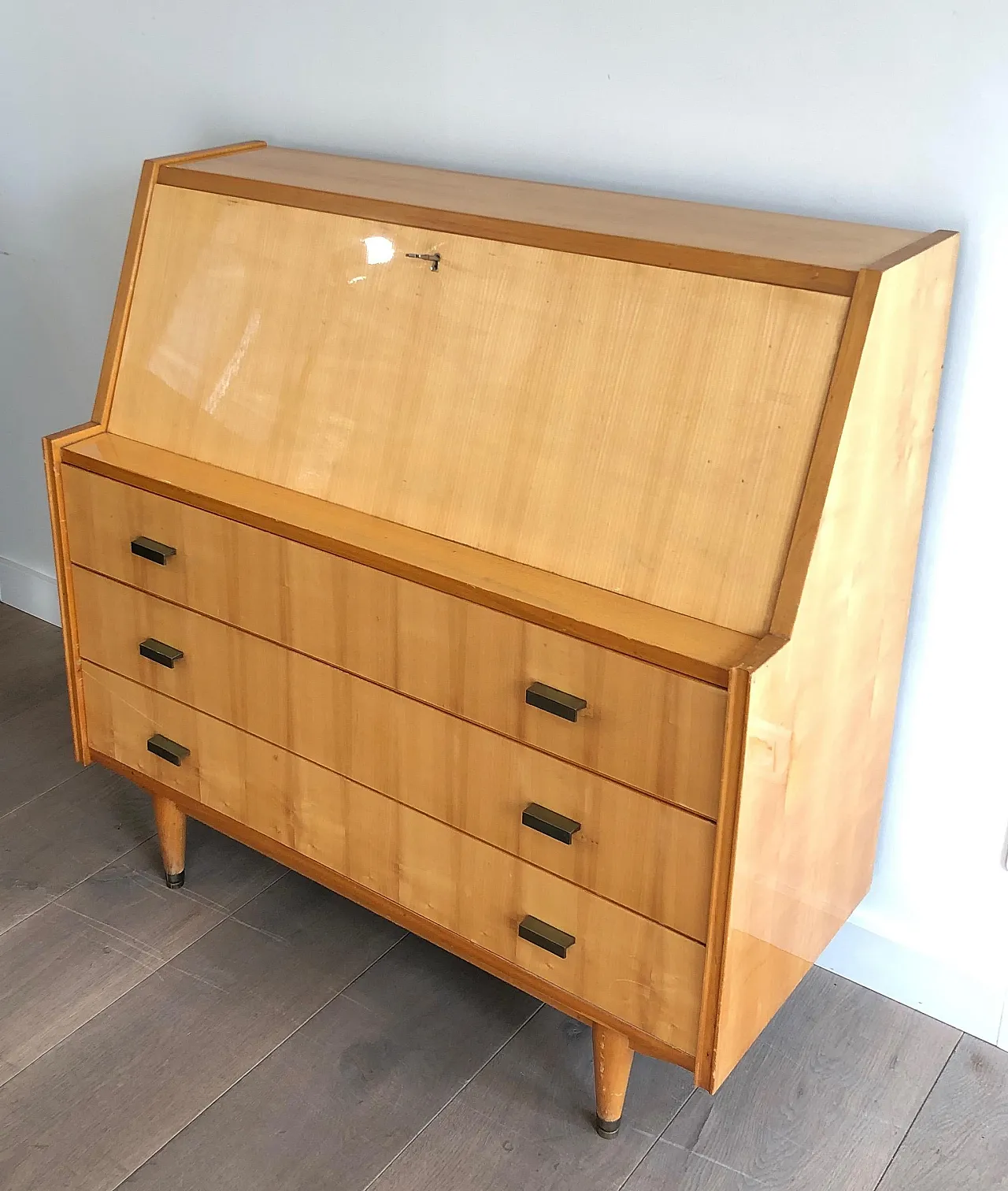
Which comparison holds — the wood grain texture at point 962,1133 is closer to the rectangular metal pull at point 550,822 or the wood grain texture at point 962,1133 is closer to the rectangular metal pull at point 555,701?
the rectangular metal pull at point 550,822

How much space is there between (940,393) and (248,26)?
1.19 metres

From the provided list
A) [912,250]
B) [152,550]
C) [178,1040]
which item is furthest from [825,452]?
[178,1040]

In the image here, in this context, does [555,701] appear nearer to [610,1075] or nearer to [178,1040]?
[610,1075]

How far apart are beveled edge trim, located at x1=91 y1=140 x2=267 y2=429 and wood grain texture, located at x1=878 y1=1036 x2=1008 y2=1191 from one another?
1405 millimetres

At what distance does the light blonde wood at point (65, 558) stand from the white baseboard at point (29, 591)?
0.86 metres

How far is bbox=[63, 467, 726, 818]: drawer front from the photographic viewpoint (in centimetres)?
126

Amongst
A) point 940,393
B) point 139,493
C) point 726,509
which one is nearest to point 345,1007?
point 139,493

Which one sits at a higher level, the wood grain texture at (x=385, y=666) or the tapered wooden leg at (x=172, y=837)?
the wood grain texture at (x=385, y=666)

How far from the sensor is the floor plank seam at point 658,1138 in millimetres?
1518

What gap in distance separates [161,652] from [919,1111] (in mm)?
1150

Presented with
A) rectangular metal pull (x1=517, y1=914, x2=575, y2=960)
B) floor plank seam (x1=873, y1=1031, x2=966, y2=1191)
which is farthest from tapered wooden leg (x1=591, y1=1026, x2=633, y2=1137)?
floor plank seam (x1=873, y1=1031, x2=966, y2=1191)

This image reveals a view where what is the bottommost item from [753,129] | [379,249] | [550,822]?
[550,822]

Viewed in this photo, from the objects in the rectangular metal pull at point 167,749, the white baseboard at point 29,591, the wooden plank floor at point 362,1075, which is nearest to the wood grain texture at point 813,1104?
the wooden plank floor at point 362,1075

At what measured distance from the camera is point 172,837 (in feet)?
6.39
